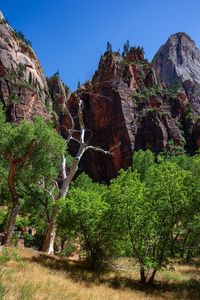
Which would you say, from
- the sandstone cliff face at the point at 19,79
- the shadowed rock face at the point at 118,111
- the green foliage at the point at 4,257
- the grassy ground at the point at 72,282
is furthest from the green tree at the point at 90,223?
the sandstone cliff face at the point at 19,79

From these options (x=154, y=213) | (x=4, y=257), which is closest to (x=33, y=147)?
(x=4, y=257)

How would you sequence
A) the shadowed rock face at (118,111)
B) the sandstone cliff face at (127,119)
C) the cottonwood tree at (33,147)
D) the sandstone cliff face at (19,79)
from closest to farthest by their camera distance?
the cottonwood tree at (33,147)
the sandstone cliff face at (19,79)
the shadowed rock face at (118,111)
the sandstone cliff face at (127,119)

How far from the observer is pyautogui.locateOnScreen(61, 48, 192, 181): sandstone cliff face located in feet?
309

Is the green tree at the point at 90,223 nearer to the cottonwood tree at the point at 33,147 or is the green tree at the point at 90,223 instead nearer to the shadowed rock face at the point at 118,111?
the cottonwood tree at the point at 33,147

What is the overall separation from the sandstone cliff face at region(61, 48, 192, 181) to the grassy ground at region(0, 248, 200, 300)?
219ft

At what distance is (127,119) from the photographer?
97375mm

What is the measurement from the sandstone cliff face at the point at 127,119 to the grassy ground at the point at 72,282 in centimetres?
6676

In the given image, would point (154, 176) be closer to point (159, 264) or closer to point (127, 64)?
point (159, 264)

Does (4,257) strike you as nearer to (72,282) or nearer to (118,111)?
(72,282)

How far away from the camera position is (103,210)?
22.0 metres

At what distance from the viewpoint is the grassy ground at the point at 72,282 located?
1256 centimetres

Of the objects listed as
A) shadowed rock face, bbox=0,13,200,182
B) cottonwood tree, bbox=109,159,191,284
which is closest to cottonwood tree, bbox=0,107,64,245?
cottonwood tree, bbox=109,159,191,284

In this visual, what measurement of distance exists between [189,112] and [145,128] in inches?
783

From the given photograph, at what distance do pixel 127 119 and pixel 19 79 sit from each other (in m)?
34.6
